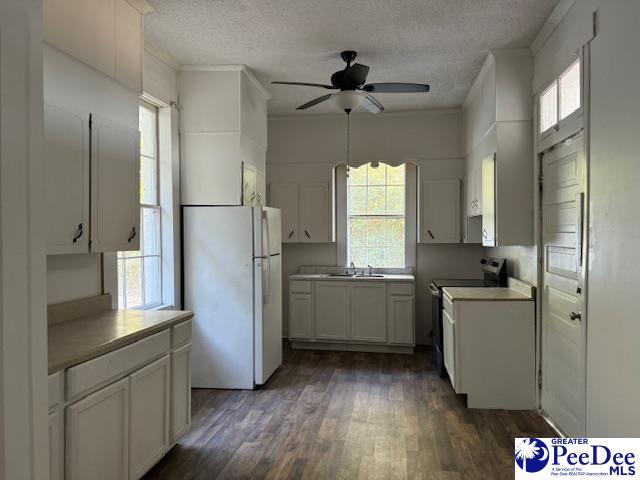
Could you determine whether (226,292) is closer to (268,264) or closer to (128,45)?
(268,264)

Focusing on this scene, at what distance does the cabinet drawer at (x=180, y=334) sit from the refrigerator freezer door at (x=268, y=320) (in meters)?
1.18

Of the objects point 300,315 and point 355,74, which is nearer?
point 355,74

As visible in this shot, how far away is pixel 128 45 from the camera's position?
2855 millimetres

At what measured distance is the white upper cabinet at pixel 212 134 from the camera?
13.3 feet

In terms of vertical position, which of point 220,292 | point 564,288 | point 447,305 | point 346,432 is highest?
point 564,288

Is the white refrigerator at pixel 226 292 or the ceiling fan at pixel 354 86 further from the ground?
the ceiling fan at pixel 354 86

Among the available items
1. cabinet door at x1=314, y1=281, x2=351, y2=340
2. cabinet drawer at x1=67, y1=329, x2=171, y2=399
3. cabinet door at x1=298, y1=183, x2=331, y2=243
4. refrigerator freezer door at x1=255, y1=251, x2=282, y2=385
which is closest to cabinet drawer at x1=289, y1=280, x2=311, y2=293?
cabinet door at x1=314, y1=281, x2=351, y2=340

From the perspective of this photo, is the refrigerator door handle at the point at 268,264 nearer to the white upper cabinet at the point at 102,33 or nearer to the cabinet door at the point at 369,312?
the cabinet door at the point at 369,312

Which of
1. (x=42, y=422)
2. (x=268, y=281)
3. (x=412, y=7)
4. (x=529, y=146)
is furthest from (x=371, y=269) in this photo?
(x=42, y=422)

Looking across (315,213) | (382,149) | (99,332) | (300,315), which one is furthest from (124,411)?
(382,149)

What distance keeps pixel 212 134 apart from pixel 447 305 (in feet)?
8.47

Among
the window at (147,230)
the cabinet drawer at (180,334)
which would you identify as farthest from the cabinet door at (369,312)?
the cabinet drawer at (180,334)

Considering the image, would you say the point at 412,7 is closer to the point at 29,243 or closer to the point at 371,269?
the point at 29,243

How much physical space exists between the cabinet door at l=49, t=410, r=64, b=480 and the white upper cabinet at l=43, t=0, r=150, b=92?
5.68ft
